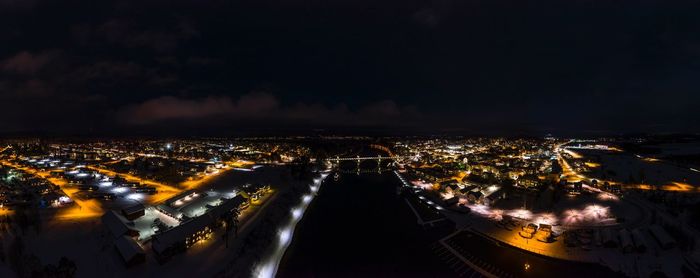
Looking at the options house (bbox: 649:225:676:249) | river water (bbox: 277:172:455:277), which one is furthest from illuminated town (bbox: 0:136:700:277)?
river water (bbox: 277:172:455:277)

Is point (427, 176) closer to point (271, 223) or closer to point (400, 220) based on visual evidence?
point (400, 220)

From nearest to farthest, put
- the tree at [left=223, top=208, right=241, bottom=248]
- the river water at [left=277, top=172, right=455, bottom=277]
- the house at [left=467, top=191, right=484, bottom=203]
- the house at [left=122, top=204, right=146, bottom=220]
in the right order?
the river water at [left=277, top=172, right=455, bottom=277], the tree at [left=223, top=208, right=241, bottom=248], the house at [left=122, top=204, right=146, bottom=220], the house at [left=467, top=191, right=484, bottom=203]

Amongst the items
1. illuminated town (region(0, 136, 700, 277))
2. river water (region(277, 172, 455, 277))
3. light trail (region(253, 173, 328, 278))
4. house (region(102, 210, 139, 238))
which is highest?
house (region(102, 210, 139, 238))

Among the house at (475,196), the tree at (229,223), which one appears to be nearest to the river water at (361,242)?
the tree at (229,223)

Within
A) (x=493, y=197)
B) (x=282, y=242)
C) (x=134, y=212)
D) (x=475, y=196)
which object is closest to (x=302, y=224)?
(x=282, y=242)

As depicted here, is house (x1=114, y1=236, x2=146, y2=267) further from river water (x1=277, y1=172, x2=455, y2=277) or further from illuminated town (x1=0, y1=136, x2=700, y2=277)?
river water (x1=277, y1=172, x2=455, y2=277)

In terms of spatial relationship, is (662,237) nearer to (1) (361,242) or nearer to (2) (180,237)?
(1) (361,242)

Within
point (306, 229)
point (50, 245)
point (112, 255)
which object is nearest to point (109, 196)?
point (50, 245)

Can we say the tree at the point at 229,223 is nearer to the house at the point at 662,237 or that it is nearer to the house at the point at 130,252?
the house at the point at 130,252

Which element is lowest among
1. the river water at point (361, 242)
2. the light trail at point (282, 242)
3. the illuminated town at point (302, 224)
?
the river water at point (361, 242)

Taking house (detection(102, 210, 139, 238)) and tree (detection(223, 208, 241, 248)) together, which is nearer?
house (detection(102, 210, 139, 238))

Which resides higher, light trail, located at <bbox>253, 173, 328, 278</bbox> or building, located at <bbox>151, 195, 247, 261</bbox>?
building, located at <bbox>151, 195, 247, 261</bbox>
